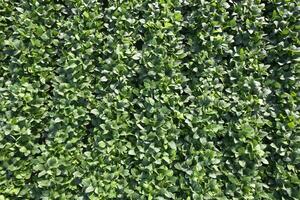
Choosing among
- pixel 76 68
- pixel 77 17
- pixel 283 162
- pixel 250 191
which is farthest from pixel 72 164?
pixel 283 162

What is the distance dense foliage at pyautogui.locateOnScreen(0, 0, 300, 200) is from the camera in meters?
2.22

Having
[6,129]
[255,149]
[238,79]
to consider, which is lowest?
[6,129]

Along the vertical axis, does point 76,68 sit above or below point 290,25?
below

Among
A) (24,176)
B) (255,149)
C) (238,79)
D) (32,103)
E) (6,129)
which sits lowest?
(24,176)

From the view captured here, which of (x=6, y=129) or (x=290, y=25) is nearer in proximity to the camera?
(x=6, y=129)

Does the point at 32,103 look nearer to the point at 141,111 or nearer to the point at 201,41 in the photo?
the point at 141,111

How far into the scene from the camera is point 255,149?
2.26 metres

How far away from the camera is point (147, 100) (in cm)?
225

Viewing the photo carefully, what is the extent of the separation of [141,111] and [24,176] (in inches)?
36.5

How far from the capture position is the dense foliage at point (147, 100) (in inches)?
87.5

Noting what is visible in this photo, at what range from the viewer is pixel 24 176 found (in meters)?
2.21

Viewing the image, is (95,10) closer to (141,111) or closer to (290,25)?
(141,111)

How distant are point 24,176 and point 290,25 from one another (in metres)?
2.21

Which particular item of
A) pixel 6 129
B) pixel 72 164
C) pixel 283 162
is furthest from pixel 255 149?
pixel 6 129
